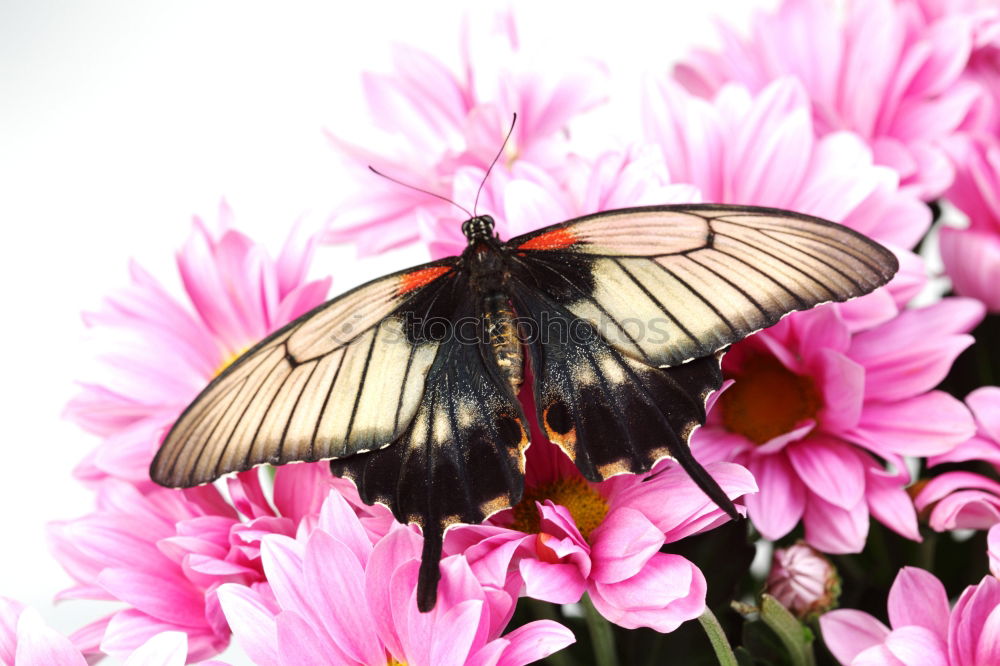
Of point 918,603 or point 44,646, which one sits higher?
→ point 44,646

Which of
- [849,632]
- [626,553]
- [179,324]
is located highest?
[179,324]

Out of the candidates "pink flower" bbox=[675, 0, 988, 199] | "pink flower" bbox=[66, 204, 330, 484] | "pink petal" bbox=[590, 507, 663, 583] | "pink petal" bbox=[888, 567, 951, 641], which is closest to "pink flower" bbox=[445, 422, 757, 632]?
"pink petal" bbox=[590, 507, 663, 583]

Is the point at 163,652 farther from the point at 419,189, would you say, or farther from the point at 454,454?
the point at 419,189

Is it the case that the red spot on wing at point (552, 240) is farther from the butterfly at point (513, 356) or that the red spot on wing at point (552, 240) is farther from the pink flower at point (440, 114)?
the pink flower at point (440, 114)

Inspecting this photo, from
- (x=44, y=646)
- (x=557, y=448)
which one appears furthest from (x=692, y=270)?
(x=44, y=646)

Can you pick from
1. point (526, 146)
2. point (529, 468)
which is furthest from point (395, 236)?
point (529, 468)
